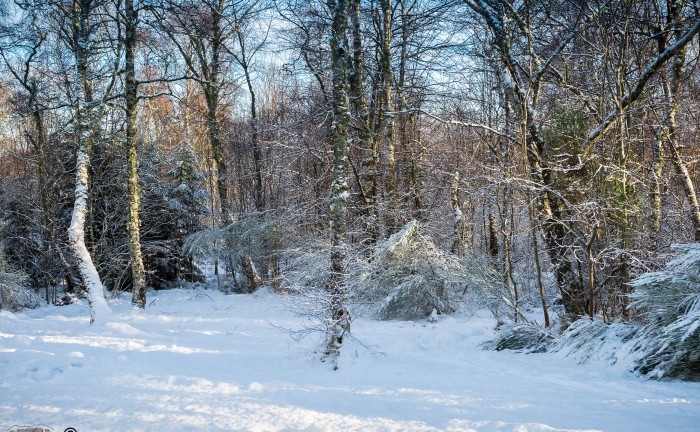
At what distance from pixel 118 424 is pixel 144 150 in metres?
14.8

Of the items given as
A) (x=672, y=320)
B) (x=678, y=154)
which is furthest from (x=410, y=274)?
(x=672, y=320)

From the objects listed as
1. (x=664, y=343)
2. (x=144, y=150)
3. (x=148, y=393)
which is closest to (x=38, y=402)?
(x=148, y=393)

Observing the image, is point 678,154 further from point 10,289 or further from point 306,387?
point 10,289

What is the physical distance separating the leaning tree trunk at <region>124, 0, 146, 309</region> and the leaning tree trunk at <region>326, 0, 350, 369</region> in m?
5.52

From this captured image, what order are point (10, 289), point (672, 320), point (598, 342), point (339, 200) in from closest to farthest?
point (672, 320), point (598, 342), point (339, 200), point (10, 289)

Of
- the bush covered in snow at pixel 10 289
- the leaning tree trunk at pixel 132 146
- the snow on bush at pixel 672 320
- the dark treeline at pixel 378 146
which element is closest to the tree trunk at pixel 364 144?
the dark treeline at pixel 378 146

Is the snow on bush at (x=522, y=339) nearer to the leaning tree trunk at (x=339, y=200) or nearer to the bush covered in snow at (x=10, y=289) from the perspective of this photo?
the leaning tree trunk at (x=339, y=200)

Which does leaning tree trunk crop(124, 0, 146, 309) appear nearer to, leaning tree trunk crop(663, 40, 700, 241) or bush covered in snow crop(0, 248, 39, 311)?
bush covered in snow crop(0, 248, 39, 311)

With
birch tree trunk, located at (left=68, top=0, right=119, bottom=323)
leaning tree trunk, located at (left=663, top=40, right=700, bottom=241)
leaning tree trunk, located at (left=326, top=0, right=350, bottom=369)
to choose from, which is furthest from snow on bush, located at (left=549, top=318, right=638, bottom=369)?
birch tree trunk, located at (left=68, top=0, right=119, bottom=323)

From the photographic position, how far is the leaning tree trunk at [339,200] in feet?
17.5

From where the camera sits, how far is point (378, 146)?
12797mm

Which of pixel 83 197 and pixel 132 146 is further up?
pixel 132 146

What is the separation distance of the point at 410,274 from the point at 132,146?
682 centimetres

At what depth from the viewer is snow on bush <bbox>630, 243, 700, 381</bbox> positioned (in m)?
3.69
